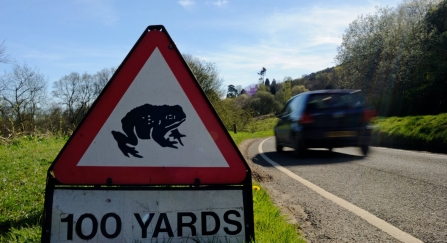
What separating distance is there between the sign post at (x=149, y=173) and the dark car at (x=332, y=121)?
718 centimetres

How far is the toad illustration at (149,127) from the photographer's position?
2137 mm

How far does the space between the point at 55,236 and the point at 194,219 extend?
2.42 ft

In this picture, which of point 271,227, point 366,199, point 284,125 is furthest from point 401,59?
point 271,227

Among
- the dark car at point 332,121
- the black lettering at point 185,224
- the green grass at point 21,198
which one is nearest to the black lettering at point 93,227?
the black lettering at point 185,224

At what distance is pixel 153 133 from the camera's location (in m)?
2.14

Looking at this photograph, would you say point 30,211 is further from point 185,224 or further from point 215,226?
point 215,226

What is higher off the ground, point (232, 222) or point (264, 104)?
point (264, 104)

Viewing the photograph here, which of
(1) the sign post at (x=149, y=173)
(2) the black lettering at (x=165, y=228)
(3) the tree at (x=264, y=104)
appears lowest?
(2) the black lettering at (x=165, y=228)

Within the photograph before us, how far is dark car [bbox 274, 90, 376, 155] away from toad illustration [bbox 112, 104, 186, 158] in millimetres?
7281

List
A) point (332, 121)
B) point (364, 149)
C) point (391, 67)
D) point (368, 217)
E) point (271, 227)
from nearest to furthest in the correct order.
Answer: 1. point (271, 227)
2. point (368, 217)
3. point (332, 121)
4. point (364, 149)
5. point (391, 67)

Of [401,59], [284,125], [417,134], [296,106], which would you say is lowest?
[417,134]

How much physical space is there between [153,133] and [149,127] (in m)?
0.04

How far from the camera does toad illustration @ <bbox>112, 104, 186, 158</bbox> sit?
214 centimetres

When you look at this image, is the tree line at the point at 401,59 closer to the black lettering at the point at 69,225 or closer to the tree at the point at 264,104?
the tree at the point at 264,104
